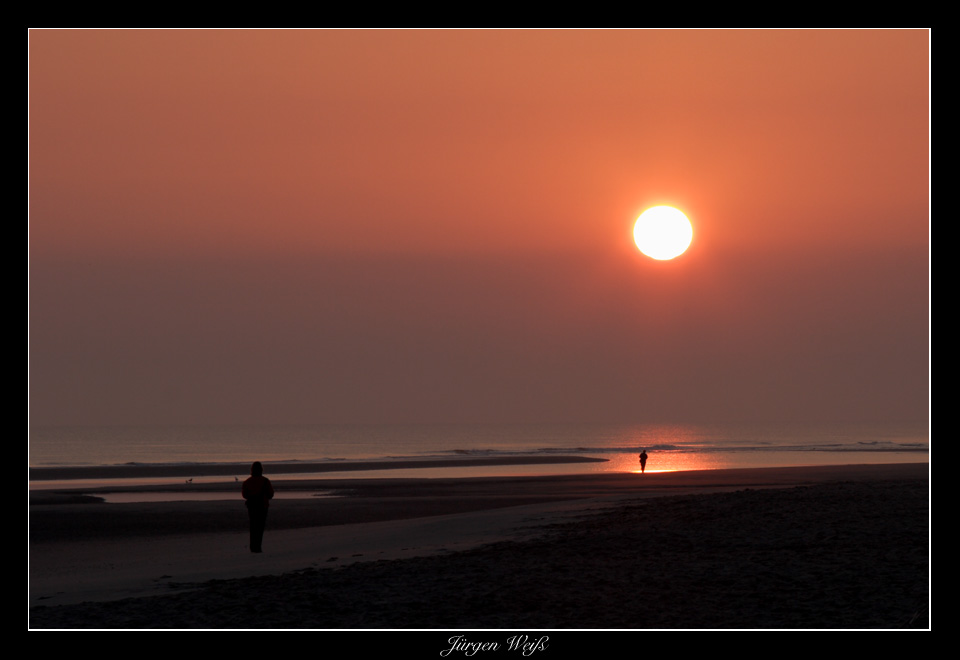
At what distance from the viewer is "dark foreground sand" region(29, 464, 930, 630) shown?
1334 centimetres

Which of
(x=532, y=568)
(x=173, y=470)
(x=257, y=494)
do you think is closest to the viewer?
(x=532, y=568)

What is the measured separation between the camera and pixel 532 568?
649 inches

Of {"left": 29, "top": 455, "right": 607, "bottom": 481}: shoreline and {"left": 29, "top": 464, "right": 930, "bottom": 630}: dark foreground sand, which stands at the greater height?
{"left": 29, "top": 455, "right": 607, "bottom": 481}: shoreline

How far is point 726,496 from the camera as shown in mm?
26641

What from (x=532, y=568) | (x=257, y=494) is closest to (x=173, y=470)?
(x=257, y=494)

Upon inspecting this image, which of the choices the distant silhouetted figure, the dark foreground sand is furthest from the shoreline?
the distant silhouetted figure

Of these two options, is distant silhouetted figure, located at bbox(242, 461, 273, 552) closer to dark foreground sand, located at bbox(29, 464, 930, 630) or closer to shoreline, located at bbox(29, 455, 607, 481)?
dark foreground sand, located at bbox(29, 464, 930, 630)

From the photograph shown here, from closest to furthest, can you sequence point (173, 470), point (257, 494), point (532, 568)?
point (532, 568) → point (257, 494) → point (173, 470)

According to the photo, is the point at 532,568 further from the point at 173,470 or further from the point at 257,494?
the point at 173,470

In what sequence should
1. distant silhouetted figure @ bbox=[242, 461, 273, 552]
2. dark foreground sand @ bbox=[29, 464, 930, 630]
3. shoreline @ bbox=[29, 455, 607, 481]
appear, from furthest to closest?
shoreline @ bbox=[29, 455, 607, 481], distant silhouetted figure @ bbox=[242, 461, 273, 552], dark foreground sand @ bbox=[29, 464, 930, 630]
